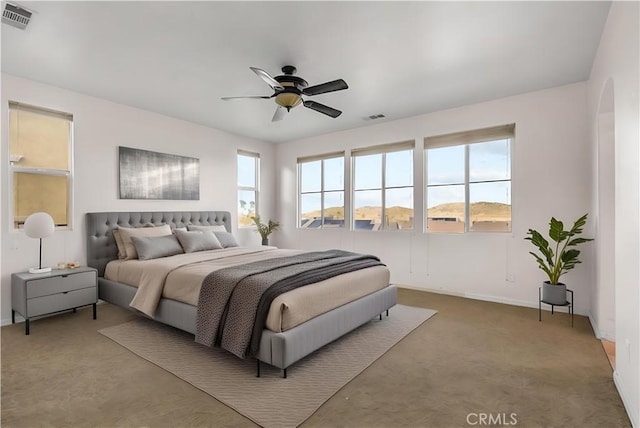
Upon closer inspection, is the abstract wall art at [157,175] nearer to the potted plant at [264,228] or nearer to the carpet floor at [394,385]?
the potted plant at [264,228]

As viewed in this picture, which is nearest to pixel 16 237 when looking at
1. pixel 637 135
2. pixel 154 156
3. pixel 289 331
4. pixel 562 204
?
pixel 154 156

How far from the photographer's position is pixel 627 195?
2.06m

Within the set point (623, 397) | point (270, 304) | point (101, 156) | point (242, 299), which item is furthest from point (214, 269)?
point (623, 397)

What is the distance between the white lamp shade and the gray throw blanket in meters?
2.08

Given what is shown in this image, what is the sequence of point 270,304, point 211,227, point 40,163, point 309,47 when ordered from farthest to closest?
point 211,227, point 40,163, point 309,47, point 270,304

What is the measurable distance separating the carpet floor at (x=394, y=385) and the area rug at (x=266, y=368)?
71mm

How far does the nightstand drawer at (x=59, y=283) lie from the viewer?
3.32m

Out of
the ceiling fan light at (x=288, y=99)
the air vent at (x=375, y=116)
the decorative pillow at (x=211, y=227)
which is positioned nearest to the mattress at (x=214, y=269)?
the decorative pillow at (x=211, y=227)

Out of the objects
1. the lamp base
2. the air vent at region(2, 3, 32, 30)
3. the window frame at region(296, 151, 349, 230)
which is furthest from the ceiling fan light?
the lamp base

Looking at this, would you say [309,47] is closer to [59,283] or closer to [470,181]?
[470,181]

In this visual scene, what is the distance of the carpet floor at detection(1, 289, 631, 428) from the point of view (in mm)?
1951

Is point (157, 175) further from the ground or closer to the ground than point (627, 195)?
further from the ground

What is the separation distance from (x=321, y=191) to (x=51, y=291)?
4378mm

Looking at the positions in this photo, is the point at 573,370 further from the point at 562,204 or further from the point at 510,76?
the point at 510,76
